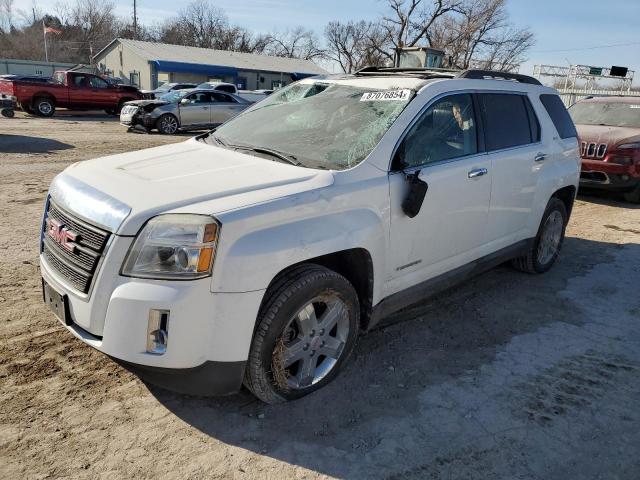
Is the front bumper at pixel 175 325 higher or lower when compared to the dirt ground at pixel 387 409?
higher

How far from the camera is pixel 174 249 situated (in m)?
2.52

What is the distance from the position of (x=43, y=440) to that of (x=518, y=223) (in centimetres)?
392

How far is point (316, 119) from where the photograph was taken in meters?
3.76

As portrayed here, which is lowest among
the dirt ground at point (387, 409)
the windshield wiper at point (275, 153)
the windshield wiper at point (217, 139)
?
the dirt ground at point (387, 409)

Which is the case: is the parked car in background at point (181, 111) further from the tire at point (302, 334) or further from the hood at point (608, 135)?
the tire at point (302, 334)

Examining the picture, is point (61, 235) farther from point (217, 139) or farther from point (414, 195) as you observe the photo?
point (414, 195)

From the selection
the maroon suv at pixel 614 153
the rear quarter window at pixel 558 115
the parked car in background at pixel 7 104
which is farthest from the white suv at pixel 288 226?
the parked car in background at pixel 7 104

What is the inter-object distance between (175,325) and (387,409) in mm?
1352

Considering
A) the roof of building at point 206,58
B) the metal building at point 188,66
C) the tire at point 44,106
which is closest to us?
the tire at point 44,106

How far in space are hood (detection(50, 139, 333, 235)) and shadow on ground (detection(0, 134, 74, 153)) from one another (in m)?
10.1

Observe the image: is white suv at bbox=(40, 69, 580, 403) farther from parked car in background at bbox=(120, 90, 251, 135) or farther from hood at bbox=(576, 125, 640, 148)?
parked car in background at bbox=(120, 90, 251, 135)

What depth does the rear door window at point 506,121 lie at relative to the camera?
421 centimetres

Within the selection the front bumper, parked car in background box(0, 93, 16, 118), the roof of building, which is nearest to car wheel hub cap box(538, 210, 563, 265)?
the front bumper

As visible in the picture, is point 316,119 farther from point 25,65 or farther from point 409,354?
point 25,65
